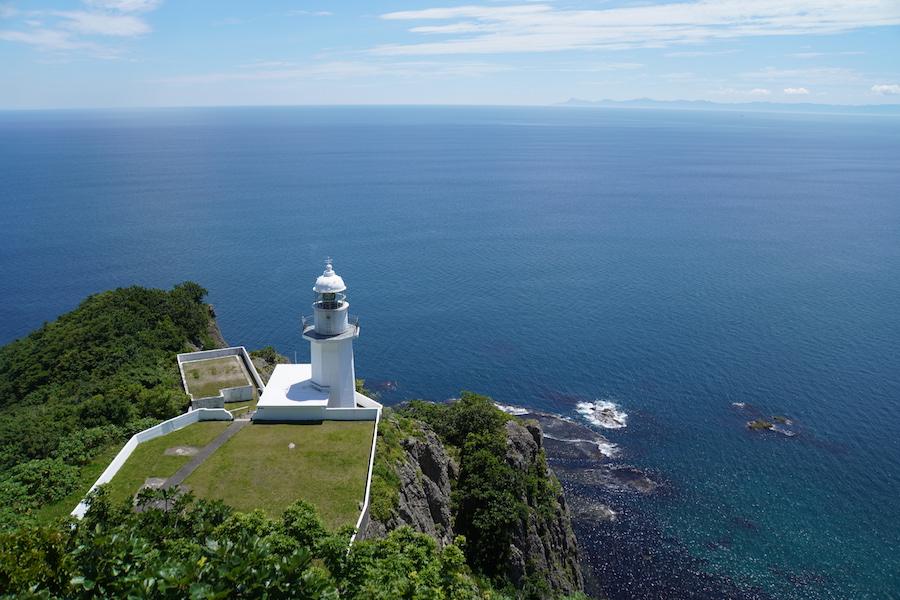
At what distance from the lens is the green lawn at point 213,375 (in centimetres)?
4412

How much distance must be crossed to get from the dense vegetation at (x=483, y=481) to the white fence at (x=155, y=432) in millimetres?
→ 10252

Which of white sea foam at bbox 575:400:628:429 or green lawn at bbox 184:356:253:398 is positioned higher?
green lawn at bbox 184:356:253:398

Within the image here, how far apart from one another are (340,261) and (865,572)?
89.6m

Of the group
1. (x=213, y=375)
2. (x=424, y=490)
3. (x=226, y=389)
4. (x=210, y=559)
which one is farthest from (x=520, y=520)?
(x=210, y=559)

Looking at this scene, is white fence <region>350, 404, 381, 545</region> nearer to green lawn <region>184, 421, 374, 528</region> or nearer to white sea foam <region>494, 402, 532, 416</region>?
green lawn <region>184, 421, 374, 528</region>

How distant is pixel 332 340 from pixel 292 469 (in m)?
8.98

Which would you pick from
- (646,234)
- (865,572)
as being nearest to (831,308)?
(646,234)

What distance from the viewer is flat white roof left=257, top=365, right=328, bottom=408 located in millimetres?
38219

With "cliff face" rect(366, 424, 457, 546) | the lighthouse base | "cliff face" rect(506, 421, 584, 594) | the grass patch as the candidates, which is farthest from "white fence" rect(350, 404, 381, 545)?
"cliff face" rect(506, 421, 584, 594)

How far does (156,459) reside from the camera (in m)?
33.2

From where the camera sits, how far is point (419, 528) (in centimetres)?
3397

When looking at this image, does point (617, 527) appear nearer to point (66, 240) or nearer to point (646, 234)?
point (646, 234)

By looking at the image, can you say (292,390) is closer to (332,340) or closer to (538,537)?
(332,340)

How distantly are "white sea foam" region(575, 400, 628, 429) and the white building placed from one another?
37226 millimetres
